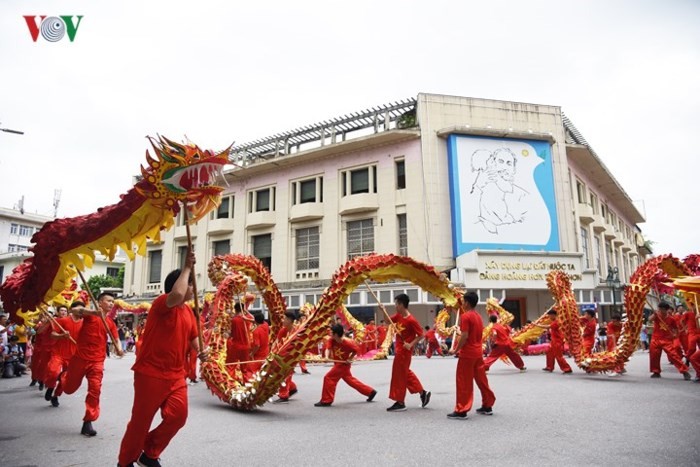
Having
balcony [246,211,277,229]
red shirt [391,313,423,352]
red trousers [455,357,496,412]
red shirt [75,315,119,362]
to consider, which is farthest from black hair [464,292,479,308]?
balcony [246,211,277,229]

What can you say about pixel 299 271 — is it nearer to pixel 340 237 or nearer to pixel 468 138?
Result: pixel 340 237

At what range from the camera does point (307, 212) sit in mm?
24297

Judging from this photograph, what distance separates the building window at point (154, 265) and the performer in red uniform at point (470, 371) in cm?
2797

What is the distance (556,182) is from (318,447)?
21.4 meters

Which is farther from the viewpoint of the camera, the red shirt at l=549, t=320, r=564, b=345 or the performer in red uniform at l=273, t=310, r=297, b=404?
the red shirt at l=549, t=320, r=564, b=345

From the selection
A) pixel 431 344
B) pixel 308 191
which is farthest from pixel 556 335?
pixel 308 191

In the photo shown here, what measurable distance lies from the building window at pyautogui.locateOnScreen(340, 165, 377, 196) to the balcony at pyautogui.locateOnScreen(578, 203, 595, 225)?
36.0 ft

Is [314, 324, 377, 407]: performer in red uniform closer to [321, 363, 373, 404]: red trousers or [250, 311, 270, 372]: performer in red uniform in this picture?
[321, 363, 373, 404]: red trousers

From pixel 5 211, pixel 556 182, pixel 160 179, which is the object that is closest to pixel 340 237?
pixel 556 182

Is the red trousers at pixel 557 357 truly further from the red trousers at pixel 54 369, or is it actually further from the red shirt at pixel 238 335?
the red trousers at pixel 54 369

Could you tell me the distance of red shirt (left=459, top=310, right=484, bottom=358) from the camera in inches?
250

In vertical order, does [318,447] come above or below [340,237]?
below

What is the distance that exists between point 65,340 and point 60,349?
0.73ft

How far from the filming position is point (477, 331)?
21.2ft
